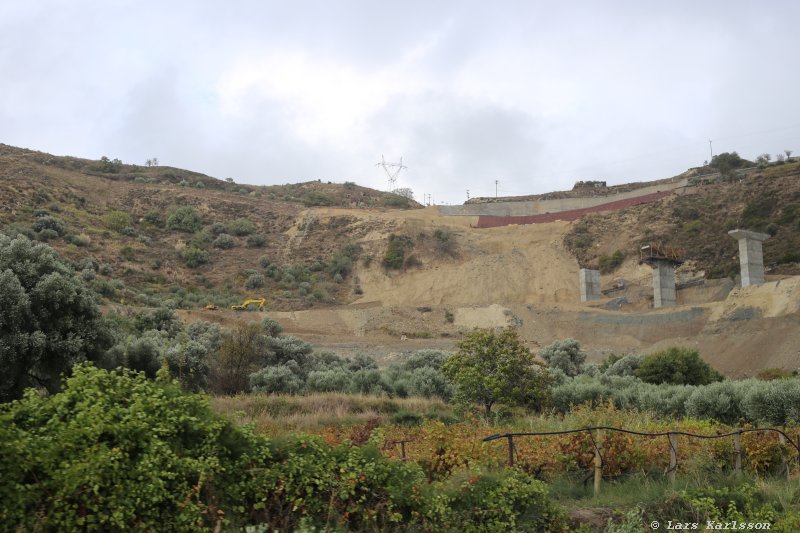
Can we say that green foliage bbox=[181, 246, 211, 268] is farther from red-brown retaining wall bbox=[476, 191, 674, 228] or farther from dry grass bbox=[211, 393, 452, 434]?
dry grass bbox=[211, 393, 452, 434]

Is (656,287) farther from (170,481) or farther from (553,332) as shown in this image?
(170,481)

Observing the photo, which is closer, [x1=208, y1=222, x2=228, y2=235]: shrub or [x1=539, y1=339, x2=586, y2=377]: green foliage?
[x1=539, y1=339, x2=586, y2=377]: green foliage

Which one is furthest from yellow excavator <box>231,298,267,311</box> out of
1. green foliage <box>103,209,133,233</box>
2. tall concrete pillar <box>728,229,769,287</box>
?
tall concrete pillar <box>728,229,769,287</box>

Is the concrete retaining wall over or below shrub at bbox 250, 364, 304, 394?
over

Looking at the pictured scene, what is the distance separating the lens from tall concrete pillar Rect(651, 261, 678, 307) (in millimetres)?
47688

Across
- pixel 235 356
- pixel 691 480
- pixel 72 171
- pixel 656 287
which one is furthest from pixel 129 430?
pixel 72 171

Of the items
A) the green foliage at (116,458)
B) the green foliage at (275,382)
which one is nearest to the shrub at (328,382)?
the green foliage at (275,382)

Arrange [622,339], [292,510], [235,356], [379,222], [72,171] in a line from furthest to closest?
[72,171]
[379,222]
[622,339]
[235,356]
[292,510]

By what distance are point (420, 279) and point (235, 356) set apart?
39329mm

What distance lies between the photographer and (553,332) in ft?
158

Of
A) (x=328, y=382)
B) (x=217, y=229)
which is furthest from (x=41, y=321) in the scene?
(x=217, y=229)

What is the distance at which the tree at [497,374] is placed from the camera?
18.2 meters

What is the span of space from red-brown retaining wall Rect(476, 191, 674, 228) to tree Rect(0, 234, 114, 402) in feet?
197

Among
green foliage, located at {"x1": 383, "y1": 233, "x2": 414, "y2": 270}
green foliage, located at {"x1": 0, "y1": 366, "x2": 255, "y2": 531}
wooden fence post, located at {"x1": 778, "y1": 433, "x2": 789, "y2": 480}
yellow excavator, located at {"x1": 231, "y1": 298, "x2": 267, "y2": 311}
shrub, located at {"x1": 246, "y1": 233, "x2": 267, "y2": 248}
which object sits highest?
shrub, located at {"x1": 246, "y1": 233, "x2": 267, "y2": 248}
